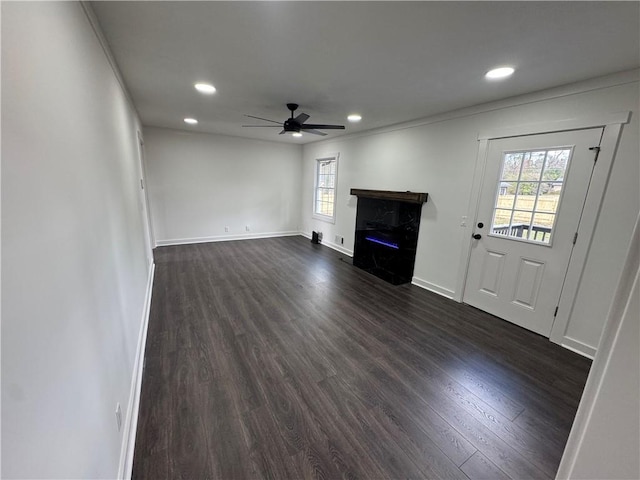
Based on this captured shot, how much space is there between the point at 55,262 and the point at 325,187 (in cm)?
547

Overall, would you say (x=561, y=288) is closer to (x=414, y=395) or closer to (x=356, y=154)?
(x=414, y=395)

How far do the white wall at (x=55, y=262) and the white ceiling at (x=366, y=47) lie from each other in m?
0.58

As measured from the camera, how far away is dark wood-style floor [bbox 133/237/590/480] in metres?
1.42

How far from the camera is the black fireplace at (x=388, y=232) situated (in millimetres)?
3859

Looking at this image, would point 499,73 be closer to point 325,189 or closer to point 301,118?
point 301,118

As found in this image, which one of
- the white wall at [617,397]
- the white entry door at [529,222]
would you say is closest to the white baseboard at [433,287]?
the white entry door at [529,222]

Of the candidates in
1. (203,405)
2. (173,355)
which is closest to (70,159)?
(203,405)

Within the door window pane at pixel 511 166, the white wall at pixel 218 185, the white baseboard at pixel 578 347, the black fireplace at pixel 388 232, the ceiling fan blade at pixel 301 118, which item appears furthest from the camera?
the white wall at pixel 218 185

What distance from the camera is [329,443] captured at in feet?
4.94

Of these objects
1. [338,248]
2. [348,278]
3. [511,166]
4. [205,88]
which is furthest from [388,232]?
[205,88]

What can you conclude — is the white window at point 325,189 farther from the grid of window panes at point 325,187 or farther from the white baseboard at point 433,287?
the white baseboard at point 433,287

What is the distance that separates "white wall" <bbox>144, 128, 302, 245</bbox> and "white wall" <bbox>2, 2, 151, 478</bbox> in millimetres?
4090

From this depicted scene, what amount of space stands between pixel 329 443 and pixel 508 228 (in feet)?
9.07

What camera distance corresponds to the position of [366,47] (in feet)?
5.88
